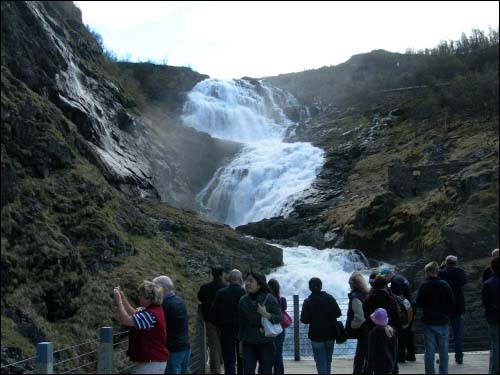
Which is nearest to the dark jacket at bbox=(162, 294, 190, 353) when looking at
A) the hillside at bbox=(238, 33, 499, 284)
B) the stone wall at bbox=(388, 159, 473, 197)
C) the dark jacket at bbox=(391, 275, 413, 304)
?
the dark jacket at bbox=(391, 275, 413, 304)

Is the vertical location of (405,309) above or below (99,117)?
below

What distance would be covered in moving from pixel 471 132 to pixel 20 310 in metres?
37.8

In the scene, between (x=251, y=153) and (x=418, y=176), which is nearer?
(x=418, y=176)

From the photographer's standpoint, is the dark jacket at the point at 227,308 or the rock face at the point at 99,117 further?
the rock face at the point at 99,117

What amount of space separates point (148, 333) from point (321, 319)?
122 inches

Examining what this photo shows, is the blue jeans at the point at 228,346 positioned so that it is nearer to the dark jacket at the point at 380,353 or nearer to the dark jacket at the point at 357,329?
the dark jacket at the point at 357,329

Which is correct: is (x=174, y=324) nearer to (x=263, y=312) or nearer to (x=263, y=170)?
(x=263, y=312)

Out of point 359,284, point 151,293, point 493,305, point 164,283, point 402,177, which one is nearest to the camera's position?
point 151,293

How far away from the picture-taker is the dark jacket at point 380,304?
28.9ft

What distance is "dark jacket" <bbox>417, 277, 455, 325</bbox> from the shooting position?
30.9 feet

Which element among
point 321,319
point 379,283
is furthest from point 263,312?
point 379,283

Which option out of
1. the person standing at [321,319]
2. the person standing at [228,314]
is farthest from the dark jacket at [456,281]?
the person standing at [228,314]

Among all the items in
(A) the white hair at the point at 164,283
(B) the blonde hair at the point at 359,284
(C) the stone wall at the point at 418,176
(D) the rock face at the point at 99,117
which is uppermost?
(D) the rock face at the point at 99,117

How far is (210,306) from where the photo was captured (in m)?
9.91
